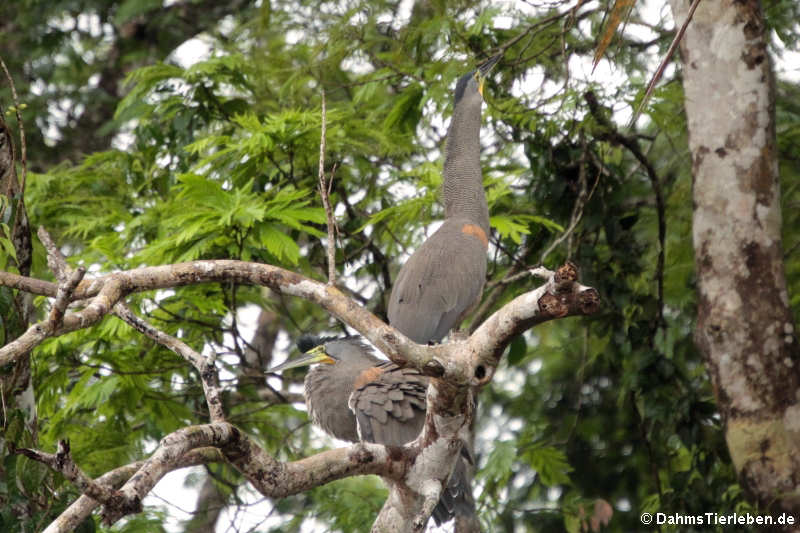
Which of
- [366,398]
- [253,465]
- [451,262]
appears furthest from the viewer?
[451,262]

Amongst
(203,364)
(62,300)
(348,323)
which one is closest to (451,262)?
(348,323)

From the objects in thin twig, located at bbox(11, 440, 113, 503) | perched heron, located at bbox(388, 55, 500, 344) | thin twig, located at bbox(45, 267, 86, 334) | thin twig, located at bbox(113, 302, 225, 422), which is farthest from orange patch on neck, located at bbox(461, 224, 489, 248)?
thin twig, located at bbox(11, 440, 113, 503)

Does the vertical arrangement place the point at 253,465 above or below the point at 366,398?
below

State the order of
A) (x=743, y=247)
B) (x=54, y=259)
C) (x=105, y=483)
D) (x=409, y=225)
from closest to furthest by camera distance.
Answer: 1. (x=105, y=483)
2. (x=54, y=259)
3. (x=743, y=247)
4. (x=409, y=225)

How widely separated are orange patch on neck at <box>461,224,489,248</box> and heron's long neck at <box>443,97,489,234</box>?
0.04 meters

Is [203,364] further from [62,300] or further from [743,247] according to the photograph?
[743,247]

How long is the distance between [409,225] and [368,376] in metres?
1.47

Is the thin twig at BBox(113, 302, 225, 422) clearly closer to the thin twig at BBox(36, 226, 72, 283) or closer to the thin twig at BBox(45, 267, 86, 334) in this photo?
the thin twig at BBox(36, 226, 72, 283)

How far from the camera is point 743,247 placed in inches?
202

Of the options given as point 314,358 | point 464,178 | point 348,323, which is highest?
point 464,178

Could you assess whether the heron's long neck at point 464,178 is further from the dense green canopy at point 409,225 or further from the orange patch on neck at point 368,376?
the orange patch on neck at point 368,376

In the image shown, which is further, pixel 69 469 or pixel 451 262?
pixel 451 262

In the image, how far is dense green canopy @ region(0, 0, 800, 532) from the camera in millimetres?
5398

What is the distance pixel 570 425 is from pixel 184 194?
3578 millimetres
